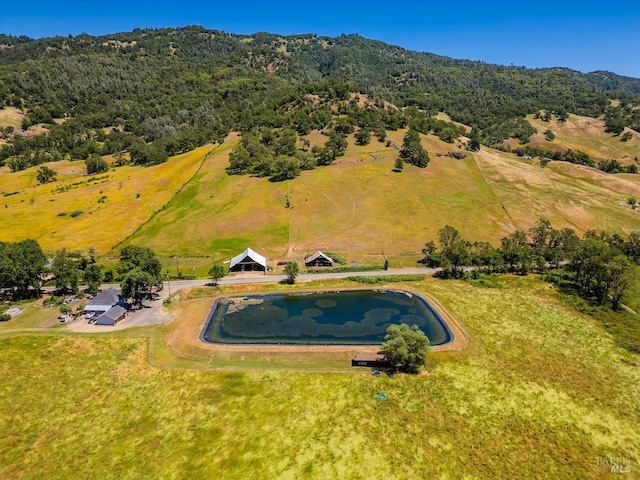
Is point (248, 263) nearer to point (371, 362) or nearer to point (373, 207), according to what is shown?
point (371, 362)

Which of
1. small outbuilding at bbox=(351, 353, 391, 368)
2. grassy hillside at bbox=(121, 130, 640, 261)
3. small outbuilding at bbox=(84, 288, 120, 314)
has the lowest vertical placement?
small outbuilding at bbox=(351, 353, 391, 368)

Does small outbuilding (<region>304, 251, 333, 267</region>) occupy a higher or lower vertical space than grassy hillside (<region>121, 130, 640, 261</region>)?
lower

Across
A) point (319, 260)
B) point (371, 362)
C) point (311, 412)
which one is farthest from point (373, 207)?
point (311, 412)

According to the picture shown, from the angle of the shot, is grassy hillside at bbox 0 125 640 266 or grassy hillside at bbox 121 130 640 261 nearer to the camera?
grassy hillside at bbox 0 125 640 266

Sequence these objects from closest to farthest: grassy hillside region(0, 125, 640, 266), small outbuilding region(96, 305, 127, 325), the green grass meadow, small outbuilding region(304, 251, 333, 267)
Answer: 1. the green grass meadow
2. small outbuilding region(96, 305, 127, 325)
3. small outbuilding region(304, 251, 333, 267)
4. grassy hillside region(0, 125, 640, 266)

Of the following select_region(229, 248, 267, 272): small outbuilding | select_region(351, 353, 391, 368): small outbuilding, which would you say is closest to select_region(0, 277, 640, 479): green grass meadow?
select_region(351, 353, 391, 368): small outbuilding

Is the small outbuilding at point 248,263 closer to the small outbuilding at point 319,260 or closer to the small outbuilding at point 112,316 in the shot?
the small outbuilding at point 319,260

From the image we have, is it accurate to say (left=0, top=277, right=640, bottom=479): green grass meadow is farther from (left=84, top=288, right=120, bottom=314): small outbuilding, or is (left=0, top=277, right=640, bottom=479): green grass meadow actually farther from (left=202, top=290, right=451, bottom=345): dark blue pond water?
(left=84, top=288, right=120, bottom=314): small outbuilding
